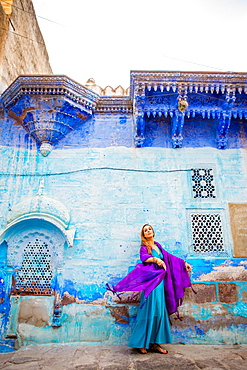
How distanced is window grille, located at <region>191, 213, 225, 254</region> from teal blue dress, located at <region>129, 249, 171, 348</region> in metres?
1.41

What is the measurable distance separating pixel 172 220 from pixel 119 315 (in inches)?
74.0

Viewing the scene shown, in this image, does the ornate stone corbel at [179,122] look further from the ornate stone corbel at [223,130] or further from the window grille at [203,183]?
the ornate stone corbel at [223,130]

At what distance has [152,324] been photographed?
3.79 m

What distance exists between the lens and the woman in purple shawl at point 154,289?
3777 millimetres

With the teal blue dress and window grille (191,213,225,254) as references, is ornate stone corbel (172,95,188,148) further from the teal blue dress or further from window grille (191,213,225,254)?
the teal blue dress

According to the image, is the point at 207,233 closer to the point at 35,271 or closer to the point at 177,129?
the point at 177,129

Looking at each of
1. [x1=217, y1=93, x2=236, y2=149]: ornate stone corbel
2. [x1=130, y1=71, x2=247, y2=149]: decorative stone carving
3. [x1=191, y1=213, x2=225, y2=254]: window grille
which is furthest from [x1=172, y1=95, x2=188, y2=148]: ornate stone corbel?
[x1=191, y1=213, x2=225, y2=254]: window grille

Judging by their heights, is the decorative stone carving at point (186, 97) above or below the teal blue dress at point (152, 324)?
above

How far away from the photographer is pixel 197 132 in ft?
19.3

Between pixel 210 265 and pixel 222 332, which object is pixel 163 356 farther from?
pixel 210 265

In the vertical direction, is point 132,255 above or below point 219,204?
below

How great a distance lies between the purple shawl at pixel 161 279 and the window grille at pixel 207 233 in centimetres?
73

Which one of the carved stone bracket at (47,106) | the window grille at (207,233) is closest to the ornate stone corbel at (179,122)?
the window grille at (207,233)

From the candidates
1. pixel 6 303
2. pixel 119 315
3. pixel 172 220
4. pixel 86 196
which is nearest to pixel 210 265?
pixel 172 220
